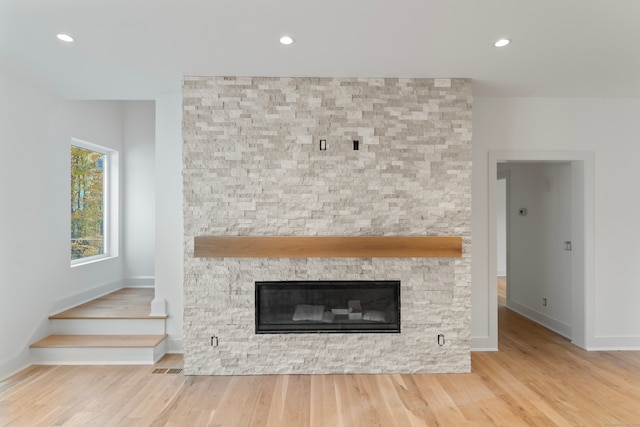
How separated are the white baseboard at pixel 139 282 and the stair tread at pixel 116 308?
12.7 inches

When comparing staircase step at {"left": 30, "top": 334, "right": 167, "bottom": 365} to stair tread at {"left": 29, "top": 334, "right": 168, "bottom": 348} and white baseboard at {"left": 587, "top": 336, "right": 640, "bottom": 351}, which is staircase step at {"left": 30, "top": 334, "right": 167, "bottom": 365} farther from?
white baseboard at {"left": 587, "top": 336, "right": 640, "bottom": 351}

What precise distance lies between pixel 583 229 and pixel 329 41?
11.1 ft

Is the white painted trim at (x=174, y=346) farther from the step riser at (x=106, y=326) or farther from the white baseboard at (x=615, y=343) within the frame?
the white baseboard at (x=615, y=343)

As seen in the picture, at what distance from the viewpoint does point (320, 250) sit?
3051mm

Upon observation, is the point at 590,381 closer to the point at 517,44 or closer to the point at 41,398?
Answer: the point at 517,44

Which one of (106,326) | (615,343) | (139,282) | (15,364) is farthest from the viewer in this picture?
(139,282)

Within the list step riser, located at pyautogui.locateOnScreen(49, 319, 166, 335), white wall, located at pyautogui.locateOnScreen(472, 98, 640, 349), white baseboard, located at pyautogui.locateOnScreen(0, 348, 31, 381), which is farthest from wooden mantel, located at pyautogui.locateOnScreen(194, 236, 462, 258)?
white baseboard, located at pyautogui.locateOnScreen(0, 348, 31, 381)

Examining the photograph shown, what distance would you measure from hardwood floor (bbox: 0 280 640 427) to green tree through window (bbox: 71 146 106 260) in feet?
5.60

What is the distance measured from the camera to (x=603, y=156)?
373 centimetres

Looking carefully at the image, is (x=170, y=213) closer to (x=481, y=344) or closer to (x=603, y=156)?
(x=481, y=344)

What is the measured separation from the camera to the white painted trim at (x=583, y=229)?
3.64 m

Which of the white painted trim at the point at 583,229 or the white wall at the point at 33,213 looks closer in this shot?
the white wall at the point at 33,213

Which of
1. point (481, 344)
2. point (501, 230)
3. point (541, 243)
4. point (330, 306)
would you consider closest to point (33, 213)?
point (330, 306)

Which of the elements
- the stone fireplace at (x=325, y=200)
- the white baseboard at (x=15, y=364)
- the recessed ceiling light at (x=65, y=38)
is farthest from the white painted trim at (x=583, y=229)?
the white baseboard at (x=15, y=364)
